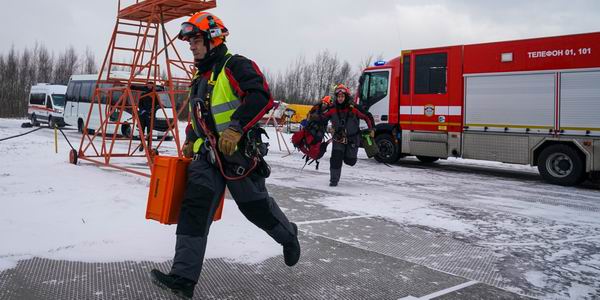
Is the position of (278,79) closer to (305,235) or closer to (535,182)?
(535,182)

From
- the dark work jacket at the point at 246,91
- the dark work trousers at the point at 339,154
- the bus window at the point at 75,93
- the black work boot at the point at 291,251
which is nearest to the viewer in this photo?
the dark work jacket at the point at 246,91

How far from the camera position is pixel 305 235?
5266 millimetres

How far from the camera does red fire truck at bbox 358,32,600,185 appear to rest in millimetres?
10508

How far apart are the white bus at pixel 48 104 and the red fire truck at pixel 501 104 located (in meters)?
21.9

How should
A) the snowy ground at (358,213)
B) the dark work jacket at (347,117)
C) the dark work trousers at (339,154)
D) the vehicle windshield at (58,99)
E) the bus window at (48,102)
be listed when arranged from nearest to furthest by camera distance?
the snowy ground at (358,213)
the dark work trousers at (339,154)
the dark work jacket at (347,117)
the bus window at (48,102)
the vehicle windshield at (58,99)

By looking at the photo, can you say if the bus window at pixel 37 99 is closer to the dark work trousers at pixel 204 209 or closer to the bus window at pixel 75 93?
the bus window at pixel 75 93

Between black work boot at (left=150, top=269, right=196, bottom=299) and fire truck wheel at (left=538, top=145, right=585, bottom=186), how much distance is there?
980 centimetres

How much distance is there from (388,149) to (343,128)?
5465mm

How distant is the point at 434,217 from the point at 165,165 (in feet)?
13.9

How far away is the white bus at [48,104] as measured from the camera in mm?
28819

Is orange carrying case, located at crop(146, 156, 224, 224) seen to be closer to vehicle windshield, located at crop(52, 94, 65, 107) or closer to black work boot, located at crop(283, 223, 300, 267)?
black work boot, located at crop(283, 223, 300, 267)

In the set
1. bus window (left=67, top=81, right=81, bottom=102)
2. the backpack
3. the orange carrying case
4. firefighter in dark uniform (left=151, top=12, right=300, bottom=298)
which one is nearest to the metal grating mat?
firefighter in dark uniform (left=151, top=12, right=300, bottom=298)

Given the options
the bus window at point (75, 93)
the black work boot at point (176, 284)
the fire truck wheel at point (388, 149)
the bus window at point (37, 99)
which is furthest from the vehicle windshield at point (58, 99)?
the black work boot at point (176, 284)

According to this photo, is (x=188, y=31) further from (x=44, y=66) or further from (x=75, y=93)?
(x=44, y=66)
